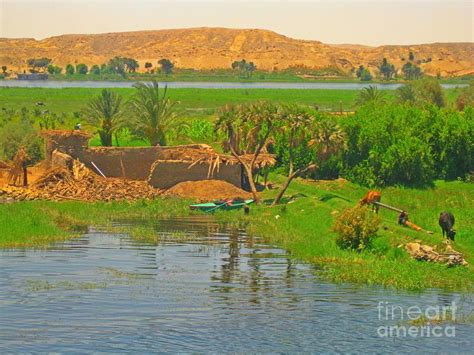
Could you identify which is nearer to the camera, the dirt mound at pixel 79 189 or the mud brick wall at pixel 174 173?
the dirt mound at pixel 79 189

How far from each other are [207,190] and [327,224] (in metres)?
8.53

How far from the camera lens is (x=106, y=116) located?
175ft

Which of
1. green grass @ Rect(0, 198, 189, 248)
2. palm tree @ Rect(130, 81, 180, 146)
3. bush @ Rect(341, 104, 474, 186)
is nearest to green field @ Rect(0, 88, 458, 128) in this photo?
palm tree @ Rect(130, 81, 180, 146)

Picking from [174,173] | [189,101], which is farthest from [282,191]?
[189,101]

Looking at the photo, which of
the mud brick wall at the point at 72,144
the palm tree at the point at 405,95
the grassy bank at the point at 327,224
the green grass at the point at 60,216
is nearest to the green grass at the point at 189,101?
the palm tree at the point at 405,95

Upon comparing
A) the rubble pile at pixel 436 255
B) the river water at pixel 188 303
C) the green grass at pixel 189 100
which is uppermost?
the green grass at pixel 189 100

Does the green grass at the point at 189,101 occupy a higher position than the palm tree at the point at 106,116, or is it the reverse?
the palm tree at the point at 106,116

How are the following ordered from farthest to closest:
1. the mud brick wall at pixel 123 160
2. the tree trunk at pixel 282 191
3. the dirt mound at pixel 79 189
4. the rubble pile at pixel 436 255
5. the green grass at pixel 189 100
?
the green grass at pixel 189 100 < the mud brick wall at pixel 123 160 < the dirt mound at pixel 79 189 < the tree trunk at pixel 282 191 < the rubble pile at pixel 436 255

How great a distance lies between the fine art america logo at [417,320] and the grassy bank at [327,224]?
243cm

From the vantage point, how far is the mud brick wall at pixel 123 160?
4712 cm

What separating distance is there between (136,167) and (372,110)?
39.8 ft

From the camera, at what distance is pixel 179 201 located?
43562 mm

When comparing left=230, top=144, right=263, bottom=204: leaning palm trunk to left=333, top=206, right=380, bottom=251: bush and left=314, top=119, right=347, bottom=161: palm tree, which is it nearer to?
left=314, top=119, right=347, bottom=161: palm tree

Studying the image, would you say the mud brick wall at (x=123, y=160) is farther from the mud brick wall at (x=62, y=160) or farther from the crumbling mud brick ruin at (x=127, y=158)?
the mud brick wall at (x=62, y=160)
